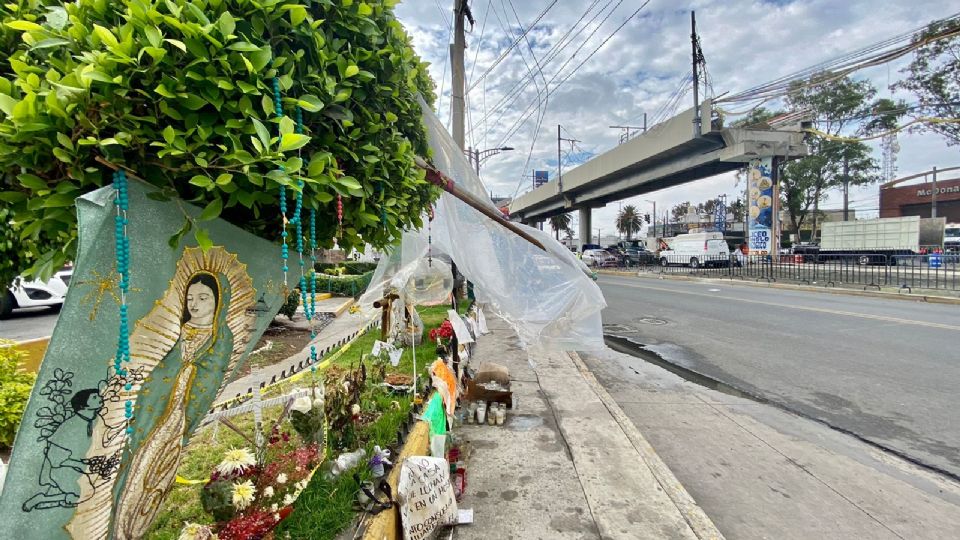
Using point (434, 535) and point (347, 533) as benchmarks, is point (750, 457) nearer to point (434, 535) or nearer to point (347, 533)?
point (434, 535)

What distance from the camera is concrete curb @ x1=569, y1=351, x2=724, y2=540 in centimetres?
312

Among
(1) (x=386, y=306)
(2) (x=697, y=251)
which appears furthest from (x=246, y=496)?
(2) (x=697, y=251)

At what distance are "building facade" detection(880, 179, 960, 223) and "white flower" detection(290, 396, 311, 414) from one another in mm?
63201

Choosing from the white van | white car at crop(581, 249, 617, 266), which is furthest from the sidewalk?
white car at crop(581, 249, 617, 266)

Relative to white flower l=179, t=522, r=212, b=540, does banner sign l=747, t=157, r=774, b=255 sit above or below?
above

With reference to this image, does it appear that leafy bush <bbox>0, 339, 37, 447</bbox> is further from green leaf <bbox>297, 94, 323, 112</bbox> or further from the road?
the road

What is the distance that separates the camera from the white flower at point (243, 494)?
2207 mm

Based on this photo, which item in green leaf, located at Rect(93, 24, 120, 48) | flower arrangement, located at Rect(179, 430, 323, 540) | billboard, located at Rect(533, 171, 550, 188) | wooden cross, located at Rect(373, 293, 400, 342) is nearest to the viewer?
green leaf, located at Rect(93, 24, 120, 48)

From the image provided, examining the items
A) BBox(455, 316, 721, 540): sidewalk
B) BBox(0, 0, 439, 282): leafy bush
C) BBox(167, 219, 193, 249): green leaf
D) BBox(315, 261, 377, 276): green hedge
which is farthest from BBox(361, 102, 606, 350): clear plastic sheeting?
BBox(315, 261, 377, 276): green hedge

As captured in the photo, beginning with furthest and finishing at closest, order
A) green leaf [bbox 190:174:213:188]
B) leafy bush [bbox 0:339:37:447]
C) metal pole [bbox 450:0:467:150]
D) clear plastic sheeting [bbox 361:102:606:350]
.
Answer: metal pole [bbox 450:0:467:150], clear plastic sheeting [bbox 361:102:606:350], leafy bush [bbox 0:339:37:447], green leaf [bbox 190:174:213:188]

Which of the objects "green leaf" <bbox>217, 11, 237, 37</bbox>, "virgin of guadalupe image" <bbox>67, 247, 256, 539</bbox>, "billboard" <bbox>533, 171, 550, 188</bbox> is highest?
"billboard" <bbox>533, 171, 550, 188</bbox>

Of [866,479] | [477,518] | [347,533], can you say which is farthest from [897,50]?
[347,533]

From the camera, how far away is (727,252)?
31.5 m

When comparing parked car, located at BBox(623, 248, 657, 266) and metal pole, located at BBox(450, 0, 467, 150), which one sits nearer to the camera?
metal pole, located at BBox(450, 0, 467, 150)
